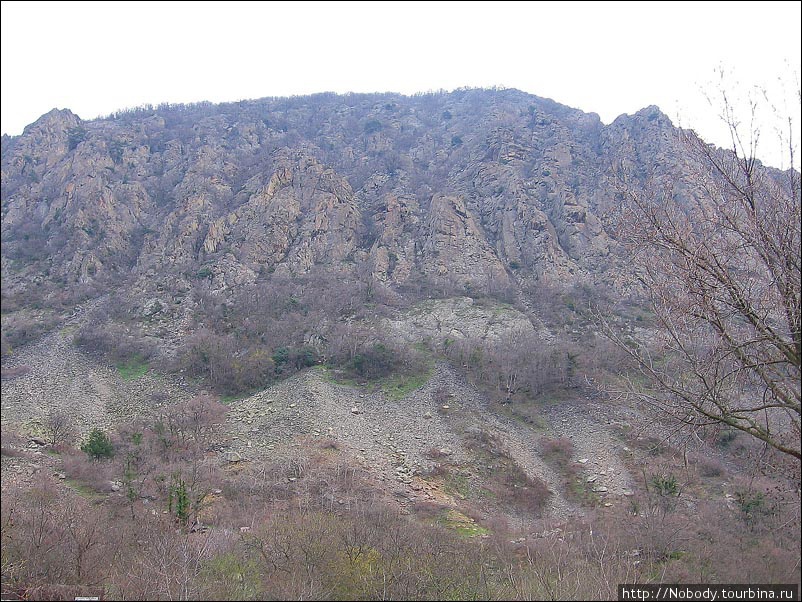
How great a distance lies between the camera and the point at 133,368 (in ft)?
68.8

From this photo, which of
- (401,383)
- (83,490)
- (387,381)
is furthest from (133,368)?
(401,383)

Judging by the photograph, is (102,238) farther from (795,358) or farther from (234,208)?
(795,358)

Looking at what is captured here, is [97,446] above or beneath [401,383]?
above

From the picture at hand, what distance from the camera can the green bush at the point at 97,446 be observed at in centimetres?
1389

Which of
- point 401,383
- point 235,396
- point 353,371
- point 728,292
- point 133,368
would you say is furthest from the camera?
point 353,371

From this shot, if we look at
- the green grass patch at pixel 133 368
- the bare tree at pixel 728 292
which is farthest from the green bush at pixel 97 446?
the bare tree at pixel 728 292

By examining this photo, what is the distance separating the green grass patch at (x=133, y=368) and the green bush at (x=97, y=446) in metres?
4.89

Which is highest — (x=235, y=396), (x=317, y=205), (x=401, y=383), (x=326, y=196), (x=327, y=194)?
(x=327, y=194)

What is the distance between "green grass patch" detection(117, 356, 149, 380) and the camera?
19.4 m

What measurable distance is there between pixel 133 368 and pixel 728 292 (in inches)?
874

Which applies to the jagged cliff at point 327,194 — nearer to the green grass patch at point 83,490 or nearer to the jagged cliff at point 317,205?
the jagged cliff at point 317,205

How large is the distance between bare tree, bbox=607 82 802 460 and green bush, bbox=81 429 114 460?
585 inches

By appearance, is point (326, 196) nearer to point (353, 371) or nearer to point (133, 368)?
point (353, 371)

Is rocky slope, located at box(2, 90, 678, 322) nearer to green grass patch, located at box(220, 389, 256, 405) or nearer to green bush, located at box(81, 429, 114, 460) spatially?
green grass patch, located at box(220, 389, 256, 405)
